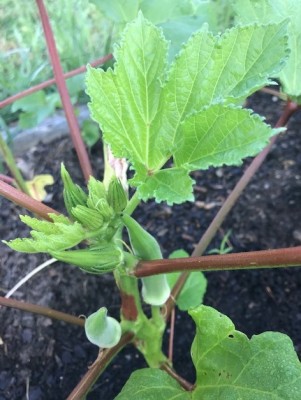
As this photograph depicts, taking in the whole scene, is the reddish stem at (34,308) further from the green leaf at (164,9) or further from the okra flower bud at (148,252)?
the green leaf at (164,9)

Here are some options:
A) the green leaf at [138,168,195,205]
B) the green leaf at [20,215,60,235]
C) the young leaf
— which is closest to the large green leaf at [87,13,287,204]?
the green leaf at [138,168,195,205]

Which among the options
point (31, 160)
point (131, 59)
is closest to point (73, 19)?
point (31, 160)

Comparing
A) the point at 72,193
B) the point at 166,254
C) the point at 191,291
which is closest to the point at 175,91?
the point at 72,193

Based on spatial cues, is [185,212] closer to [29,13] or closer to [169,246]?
[169,246]

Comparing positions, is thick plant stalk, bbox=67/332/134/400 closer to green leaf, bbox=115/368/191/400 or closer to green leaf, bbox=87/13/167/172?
green leaf, bbox=115/368/191/400

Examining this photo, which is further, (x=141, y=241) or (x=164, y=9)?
(x=164, y=9)

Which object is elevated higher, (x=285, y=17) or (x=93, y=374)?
(x=285, y=17)

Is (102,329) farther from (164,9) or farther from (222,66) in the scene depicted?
(164,9)
